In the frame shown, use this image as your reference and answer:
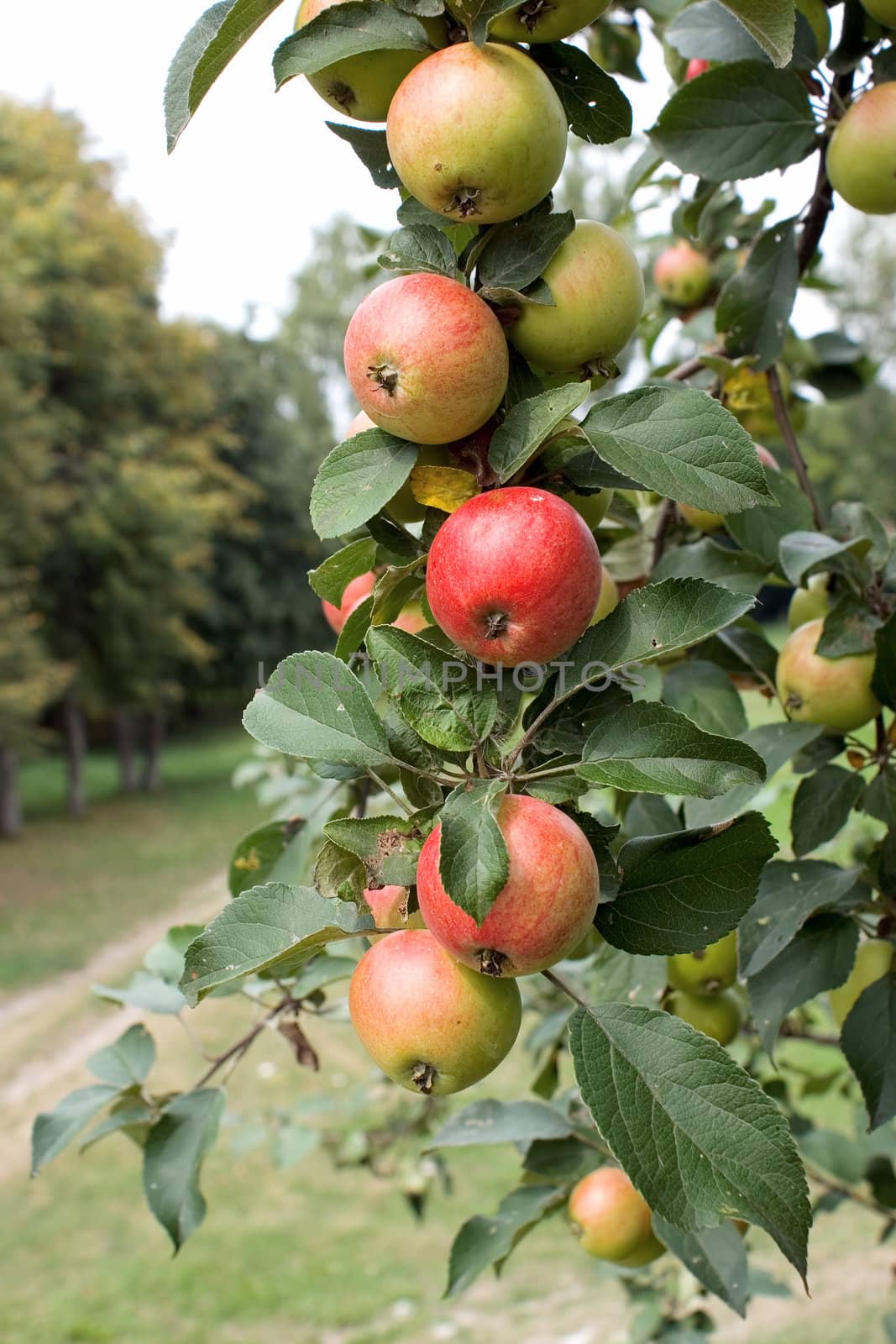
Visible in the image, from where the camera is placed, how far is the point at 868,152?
1.16 meters

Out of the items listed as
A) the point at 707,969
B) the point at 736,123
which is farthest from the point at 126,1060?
the point at 736,123

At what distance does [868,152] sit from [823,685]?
59cm

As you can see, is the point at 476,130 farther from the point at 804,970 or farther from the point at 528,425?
the point at 804,970

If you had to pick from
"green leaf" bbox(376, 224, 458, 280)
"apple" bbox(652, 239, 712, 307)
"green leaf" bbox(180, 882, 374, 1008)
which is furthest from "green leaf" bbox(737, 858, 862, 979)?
"apple" bbox(652, 239, 712, 307)

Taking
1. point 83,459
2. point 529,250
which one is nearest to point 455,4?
point 529,250

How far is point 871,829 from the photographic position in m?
3.06

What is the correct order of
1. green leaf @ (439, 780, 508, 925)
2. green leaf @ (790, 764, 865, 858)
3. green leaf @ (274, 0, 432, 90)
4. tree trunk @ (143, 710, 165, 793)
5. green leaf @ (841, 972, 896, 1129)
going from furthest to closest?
tree trunk @ (143, 710, 165, 793) → green leaf @ (790, 764, 865, 858) → green leaf @ (841, 972, 896, 1129) → green leaf @ (274, 0, 432, 90) → green leaf @ (439, 780, 508, 925)

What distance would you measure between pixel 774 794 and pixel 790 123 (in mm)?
1654

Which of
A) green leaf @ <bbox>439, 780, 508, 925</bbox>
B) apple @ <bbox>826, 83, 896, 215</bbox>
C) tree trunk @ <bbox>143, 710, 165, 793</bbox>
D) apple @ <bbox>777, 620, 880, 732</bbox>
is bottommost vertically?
tree trunk @ <bbox>143, 710, 165, 793</bbox>

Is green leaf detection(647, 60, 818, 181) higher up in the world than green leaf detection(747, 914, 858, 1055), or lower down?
higher up

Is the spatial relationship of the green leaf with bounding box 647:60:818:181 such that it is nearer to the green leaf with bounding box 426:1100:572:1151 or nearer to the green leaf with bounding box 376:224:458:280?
the green leaf with bounding box 376:224:458:280

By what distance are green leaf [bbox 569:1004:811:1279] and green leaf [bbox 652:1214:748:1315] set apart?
0.50 meters

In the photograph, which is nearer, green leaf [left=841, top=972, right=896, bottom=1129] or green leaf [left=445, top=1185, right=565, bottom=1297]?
green leaf [left=841, top=972, right=896, bottom=1129]

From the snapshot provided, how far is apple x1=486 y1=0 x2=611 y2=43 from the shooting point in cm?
78
